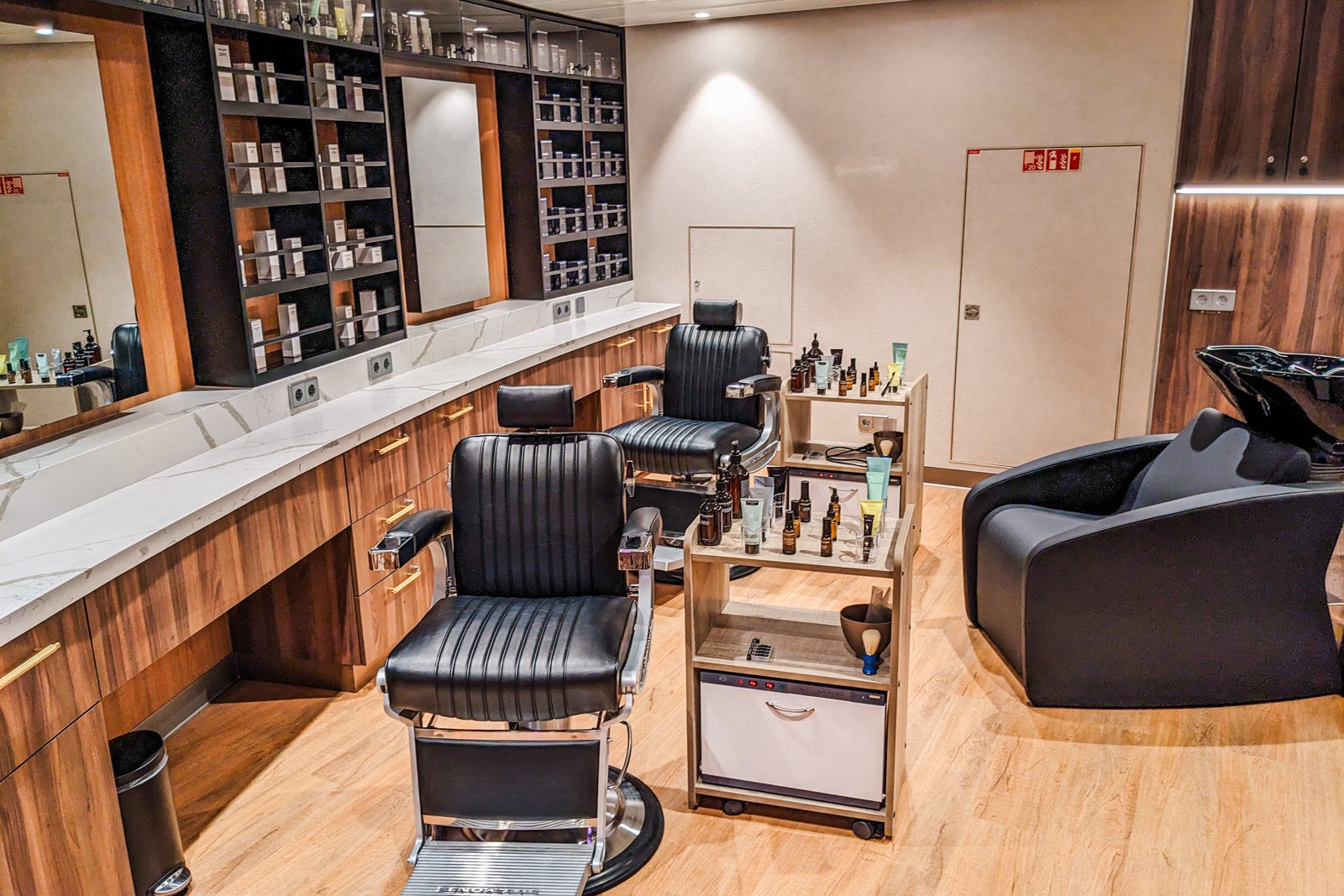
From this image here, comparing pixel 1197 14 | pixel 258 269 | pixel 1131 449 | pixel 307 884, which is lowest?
pixel 307 884

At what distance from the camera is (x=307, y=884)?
257cm

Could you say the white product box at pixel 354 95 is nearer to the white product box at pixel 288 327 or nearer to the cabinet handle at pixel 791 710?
the white product box at pixel 288 327

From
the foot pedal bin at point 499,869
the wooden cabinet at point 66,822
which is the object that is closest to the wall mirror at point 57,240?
the wooden cabinet at point 66,822

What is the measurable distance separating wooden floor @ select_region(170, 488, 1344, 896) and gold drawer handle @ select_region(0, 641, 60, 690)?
2.87 feet

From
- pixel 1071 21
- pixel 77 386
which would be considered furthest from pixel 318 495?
pixel 1071 21

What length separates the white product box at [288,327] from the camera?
3623 millimetres

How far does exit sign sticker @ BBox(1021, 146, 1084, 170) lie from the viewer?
16.5 ft

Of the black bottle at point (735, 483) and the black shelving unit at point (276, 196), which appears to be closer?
the black bottle at point (735, 483)

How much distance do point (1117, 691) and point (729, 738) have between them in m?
1.38

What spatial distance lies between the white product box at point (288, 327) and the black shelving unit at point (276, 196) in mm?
11

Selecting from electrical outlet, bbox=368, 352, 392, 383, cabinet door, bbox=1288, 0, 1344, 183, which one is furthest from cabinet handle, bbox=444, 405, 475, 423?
cabinet door, bbox=1288, 0, 1344, 183

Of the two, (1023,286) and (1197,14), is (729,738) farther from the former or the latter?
(1197,14)

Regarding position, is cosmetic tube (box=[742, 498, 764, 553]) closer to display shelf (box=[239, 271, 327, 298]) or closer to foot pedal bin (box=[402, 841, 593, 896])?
foot pedal bin (box=[402, 841, 593, 896])

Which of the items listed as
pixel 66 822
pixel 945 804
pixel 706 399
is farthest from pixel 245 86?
pixel 945 804
